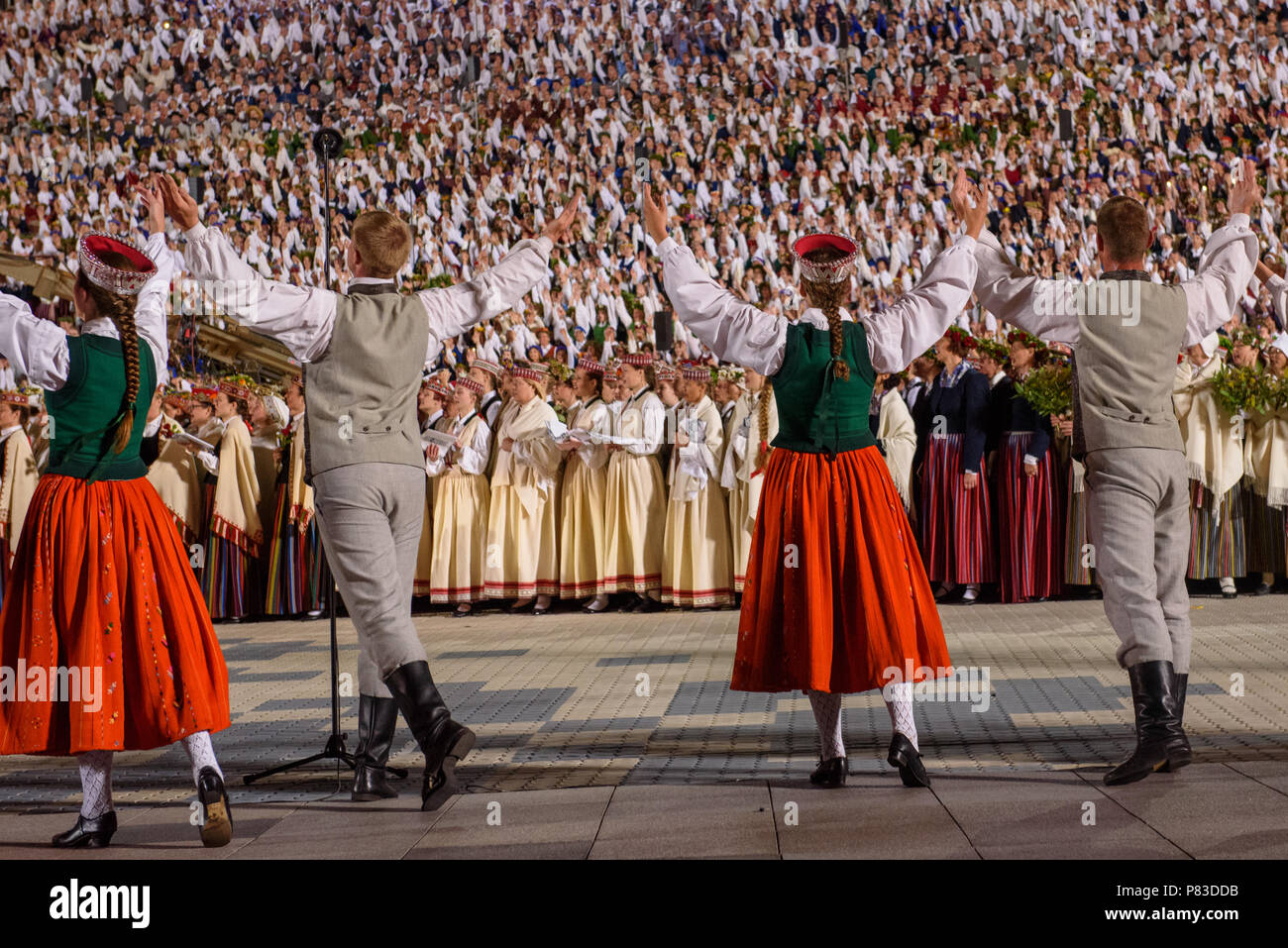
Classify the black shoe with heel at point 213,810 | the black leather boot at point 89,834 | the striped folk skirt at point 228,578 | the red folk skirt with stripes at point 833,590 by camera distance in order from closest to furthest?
the black shoe with heel at point 213,810
the black leather boot at point 89,834
the red folk skirt with stripes at point 833,590
the striped folk skirt at point 228,578

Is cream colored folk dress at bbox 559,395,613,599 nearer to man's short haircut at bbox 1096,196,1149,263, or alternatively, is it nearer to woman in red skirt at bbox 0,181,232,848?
man's short haircut at bbox 1096,196,1149,263

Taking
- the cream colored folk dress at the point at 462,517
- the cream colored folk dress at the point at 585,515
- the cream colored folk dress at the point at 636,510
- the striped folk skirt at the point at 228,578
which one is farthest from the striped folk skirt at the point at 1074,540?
the striped folk skirt at the point at 228,578

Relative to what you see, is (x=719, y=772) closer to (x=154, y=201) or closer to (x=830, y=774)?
(x=830, y=774)

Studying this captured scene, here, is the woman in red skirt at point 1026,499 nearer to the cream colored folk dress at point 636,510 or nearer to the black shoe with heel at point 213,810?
the cream colored folk dress at point 636,510

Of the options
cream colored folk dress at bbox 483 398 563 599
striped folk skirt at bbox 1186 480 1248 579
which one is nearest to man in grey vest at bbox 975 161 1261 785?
striped folk skirt at bbox 1186 480 1248 579

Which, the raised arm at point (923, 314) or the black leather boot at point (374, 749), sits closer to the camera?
the black leather boot at point (374, 749)

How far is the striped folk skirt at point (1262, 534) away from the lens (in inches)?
397

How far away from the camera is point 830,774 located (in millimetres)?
4203

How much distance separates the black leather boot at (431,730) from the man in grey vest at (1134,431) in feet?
6.42

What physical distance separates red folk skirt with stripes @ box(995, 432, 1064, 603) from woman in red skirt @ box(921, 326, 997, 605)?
0.14 m

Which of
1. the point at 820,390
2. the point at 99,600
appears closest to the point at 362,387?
the point at 99,600

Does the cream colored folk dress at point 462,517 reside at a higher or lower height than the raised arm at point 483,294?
lower

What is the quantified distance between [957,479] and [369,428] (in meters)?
6.98

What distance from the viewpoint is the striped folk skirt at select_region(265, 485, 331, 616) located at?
1109cm
